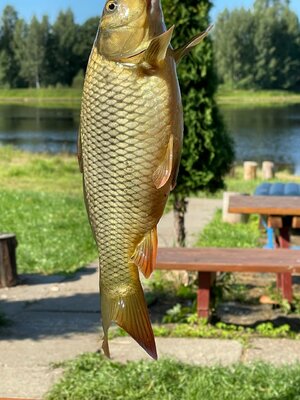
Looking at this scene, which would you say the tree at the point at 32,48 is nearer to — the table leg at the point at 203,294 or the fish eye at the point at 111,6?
the table leg at the point at 203,294

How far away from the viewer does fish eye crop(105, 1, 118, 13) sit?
4.51ft

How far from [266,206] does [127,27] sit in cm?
605

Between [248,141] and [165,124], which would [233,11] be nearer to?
[248,141]

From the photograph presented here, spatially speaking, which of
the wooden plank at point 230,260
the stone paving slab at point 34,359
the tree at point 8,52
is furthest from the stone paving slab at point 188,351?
the tree at point 8,52

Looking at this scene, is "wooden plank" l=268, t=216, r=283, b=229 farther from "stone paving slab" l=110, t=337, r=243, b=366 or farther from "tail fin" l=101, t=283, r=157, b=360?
"tail fin" l=101, t=283, r=157, b=360

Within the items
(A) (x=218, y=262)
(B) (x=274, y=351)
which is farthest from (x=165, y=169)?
(A) (x=218, y=262)

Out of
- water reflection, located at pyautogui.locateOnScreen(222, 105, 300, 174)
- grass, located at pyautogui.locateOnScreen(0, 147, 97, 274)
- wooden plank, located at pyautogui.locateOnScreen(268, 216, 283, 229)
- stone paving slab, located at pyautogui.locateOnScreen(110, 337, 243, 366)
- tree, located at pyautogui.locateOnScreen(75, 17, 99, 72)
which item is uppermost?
Result: tree, located at pyautogui.locateOnScreen(75, 17, 99, 72)

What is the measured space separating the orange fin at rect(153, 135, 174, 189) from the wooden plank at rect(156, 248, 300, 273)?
14.1ft

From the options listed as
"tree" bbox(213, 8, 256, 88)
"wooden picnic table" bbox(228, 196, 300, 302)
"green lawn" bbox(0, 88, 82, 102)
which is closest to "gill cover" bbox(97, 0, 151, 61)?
"wooden picnic table" bbox(228, 196, 300, 302)

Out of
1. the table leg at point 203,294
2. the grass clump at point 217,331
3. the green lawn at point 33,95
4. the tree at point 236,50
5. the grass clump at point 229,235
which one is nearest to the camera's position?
the grass clump at point 217,331

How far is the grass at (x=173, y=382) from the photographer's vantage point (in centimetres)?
443

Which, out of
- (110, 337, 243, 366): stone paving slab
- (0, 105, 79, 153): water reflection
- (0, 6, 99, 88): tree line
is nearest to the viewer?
(110, 337, 243, 366): stone paving slab

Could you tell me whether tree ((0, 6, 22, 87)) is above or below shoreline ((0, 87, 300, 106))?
above

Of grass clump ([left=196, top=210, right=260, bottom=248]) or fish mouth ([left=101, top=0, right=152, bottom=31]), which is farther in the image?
grass clump ([left=196, top=210, right=260, bottom=248])
